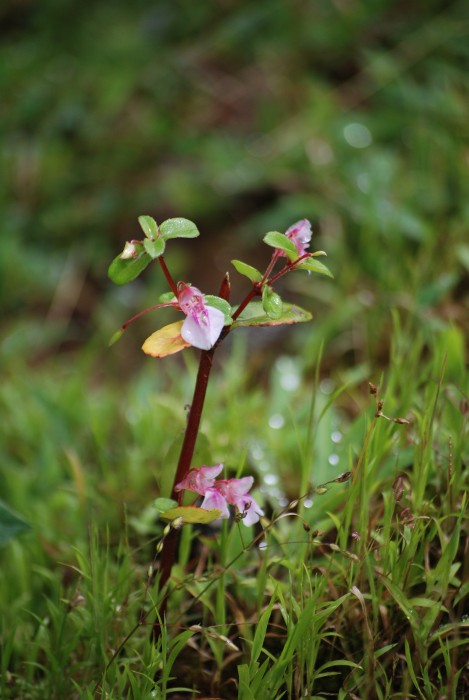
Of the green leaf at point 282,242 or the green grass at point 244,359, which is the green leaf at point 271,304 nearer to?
the green leaf at point 282,242

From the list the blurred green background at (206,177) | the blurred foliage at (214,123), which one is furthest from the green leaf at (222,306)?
the blurred foliage at (214,123)

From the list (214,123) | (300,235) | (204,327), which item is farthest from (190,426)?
(214,123)

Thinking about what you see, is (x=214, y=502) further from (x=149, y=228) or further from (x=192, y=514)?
(x=149, y=228)

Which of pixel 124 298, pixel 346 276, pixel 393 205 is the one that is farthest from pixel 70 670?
pixel 124 298

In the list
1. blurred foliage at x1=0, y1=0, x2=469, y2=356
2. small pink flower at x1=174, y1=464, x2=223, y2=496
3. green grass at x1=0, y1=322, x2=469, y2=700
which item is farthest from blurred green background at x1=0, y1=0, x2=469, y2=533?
small pink flower at x1=174, y1=464, x2=223, y2=496

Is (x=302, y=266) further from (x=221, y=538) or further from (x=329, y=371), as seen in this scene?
(x=329, y=371)
